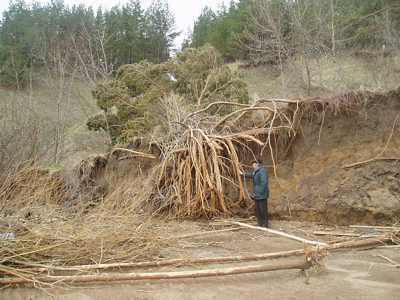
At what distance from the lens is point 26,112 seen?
39.8ft

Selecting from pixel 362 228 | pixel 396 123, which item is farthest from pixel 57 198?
pixel 396 123

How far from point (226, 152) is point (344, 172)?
2.81m

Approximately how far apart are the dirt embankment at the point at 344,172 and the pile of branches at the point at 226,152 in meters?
0.22

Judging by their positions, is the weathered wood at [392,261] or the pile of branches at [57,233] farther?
the weathered wood at [392,261]

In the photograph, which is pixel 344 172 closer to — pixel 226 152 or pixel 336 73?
→ pixel 226 152

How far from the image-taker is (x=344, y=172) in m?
9.23

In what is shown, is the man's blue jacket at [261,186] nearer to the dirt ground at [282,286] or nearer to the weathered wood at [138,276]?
the dirt ground at [282,286]

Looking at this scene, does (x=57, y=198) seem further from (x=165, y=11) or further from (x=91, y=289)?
(x=165, y=11)

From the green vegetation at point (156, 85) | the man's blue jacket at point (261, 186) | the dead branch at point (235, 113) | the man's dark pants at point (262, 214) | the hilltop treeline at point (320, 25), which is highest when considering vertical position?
the hilltop treeline at point (320, 25)

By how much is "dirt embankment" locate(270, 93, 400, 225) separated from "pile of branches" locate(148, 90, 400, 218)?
218mm

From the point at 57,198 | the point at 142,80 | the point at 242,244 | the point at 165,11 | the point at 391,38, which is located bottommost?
the point at 242,244

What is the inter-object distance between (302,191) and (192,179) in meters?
2.50

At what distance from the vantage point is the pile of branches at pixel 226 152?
32.4 feet

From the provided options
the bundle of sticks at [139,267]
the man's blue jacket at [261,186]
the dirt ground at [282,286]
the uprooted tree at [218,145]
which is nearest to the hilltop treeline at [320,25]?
the uprooted tree at [218,145]
